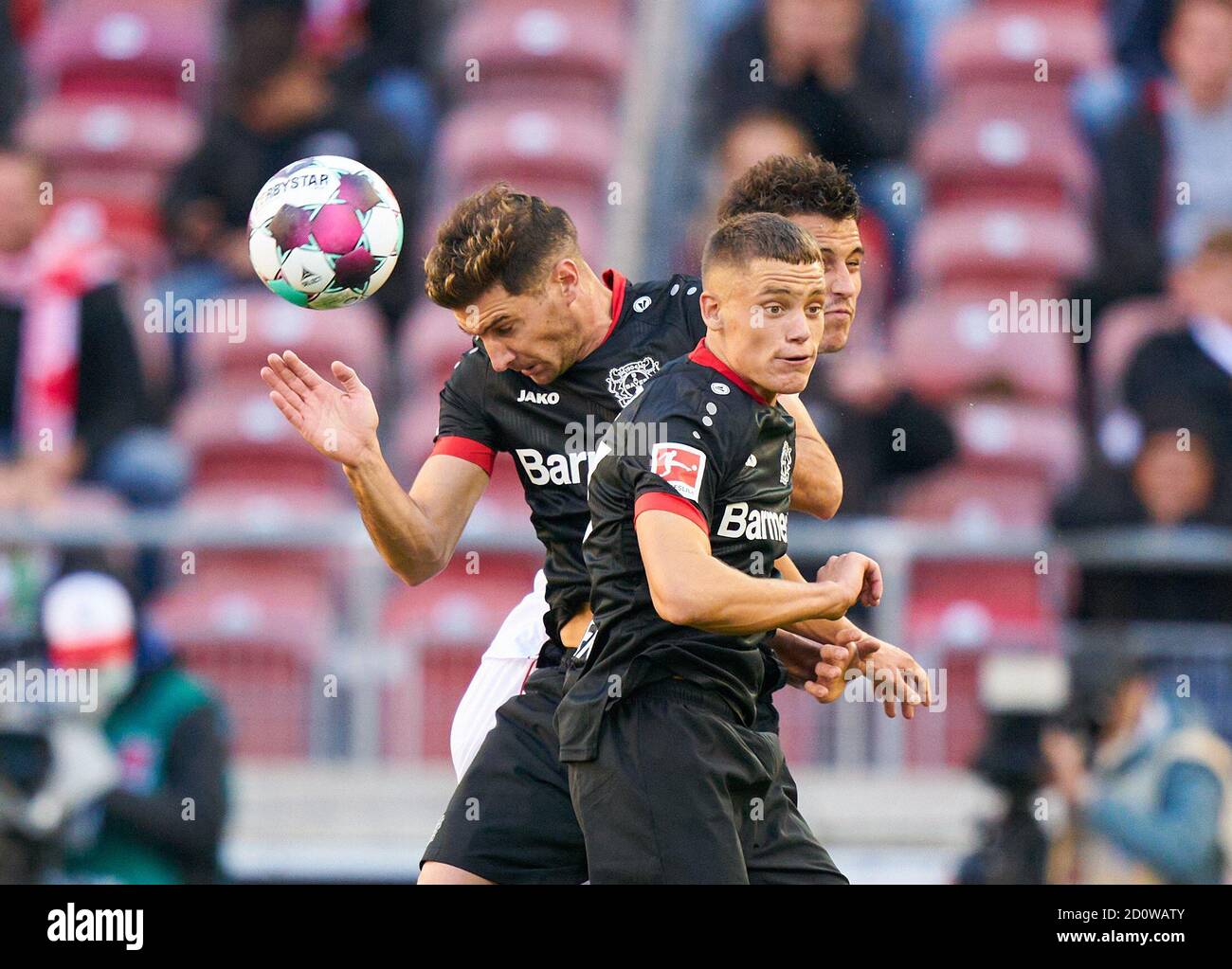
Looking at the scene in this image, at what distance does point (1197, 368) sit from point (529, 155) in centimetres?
344

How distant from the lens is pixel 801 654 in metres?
4.27

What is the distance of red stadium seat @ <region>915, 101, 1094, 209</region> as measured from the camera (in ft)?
31.5

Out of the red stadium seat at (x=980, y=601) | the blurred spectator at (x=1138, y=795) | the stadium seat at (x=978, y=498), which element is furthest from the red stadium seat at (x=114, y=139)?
the blurred spectator at (x=1138, y=795)

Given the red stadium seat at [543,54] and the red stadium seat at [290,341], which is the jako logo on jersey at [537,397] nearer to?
the red stadium seat at [290,341]

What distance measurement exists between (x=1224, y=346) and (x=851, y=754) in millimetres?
2594

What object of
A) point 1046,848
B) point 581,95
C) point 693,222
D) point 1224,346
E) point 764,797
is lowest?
point 1046,848

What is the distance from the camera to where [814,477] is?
4336 millimetres

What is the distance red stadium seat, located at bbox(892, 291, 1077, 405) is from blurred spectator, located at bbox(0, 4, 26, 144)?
4.85 meters

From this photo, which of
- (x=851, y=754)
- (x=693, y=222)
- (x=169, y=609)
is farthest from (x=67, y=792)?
(x=693, y=222)

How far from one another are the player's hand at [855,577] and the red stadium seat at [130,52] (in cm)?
727

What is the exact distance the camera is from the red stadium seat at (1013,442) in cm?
859

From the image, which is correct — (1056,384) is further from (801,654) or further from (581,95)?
(801,654)

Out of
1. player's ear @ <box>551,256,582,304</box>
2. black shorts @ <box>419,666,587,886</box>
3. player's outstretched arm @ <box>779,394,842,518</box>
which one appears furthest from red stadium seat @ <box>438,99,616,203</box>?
black shorts @ <box>419,666,587,886</box>

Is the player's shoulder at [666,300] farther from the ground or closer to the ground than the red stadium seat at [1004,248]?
closer to the ground
